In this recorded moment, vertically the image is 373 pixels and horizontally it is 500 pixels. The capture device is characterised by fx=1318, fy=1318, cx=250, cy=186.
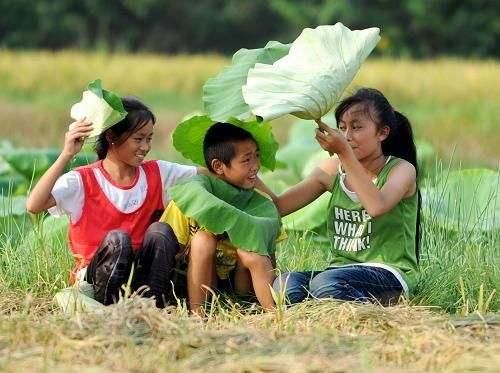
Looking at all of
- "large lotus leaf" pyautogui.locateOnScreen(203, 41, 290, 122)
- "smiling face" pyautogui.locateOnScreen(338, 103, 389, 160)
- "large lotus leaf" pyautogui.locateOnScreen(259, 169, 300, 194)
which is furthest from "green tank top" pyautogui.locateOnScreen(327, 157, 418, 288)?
"large lotus leaf" pyautogui.locateOnScreen(259, 169, 300, 194)

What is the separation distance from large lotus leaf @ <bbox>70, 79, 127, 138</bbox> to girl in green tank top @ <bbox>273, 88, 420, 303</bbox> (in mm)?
909

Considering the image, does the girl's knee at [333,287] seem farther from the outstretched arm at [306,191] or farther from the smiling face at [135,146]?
the smiling face at [135,146]

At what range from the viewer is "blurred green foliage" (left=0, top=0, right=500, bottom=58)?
34.2m

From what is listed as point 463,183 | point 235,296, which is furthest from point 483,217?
point 235,296

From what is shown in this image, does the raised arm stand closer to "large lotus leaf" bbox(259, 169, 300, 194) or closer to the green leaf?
the green leaf

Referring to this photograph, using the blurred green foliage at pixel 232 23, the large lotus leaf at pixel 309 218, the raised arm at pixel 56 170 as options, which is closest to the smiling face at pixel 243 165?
the raised arm at pixel 56 170

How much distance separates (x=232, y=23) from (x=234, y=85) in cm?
3389

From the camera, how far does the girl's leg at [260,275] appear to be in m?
5.31

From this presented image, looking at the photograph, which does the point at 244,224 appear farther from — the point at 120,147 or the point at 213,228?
the point at 120,147

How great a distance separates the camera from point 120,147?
548cm

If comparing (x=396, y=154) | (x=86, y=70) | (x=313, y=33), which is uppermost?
(x=313, y=33)

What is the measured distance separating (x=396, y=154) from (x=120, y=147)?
1.17 m

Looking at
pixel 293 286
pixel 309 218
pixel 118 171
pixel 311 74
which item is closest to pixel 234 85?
pixel 311 74

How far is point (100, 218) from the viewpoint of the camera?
548 cm
